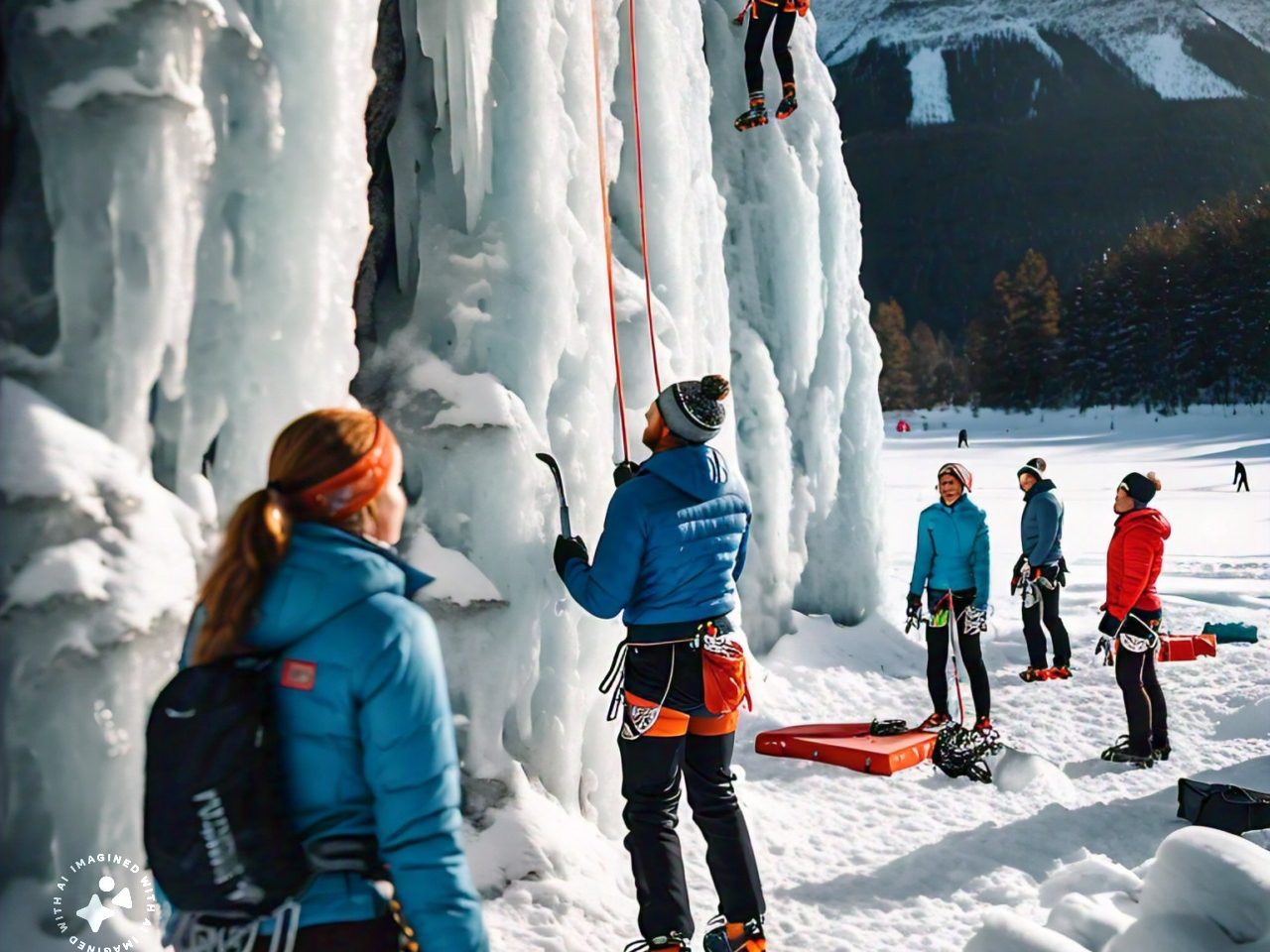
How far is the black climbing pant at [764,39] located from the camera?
714 centimetres

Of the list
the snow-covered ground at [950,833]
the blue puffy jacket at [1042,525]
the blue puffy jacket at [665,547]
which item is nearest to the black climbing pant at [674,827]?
the blue puffy jacket at [665,547]

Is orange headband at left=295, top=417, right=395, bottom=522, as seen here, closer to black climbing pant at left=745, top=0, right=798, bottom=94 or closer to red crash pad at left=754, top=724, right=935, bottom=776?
red crash pad at left=754, top=724, right=935, bottom=776

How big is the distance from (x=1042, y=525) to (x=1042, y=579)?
0.38 meters

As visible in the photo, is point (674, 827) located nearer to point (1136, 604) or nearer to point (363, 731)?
point (363, 731)

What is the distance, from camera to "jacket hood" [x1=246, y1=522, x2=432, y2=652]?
1.34m

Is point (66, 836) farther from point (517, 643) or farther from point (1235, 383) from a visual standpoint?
point (1235, 383)

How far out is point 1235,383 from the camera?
157 feet

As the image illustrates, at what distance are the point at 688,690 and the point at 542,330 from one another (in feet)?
5.83

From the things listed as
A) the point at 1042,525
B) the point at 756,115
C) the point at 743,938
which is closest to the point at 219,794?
the point at 743,938

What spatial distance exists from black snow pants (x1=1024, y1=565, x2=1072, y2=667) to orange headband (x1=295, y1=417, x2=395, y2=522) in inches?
253

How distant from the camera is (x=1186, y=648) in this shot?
745 cm

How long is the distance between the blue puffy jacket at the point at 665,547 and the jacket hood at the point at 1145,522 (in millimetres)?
2890

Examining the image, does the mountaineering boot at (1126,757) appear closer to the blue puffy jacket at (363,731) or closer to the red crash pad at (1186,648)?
the red crash pad at (1186,648)

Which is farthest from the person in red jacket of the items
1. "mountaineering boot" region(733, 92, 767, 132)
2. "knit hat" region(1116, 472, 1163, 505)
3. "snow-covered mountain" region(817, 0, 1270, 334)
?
"snow-covered mountain" region(817, 0, 1270, 334)
